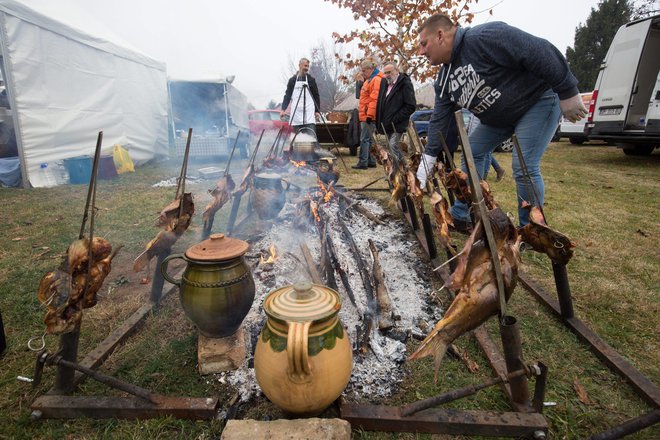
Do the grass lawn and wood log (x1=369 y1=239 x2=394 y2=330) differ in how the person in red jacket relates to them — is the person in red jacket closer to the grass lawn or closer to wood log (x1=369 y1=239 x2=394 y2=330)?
the grass lawn

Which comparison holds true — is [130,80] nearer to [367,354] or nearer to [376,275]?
[376,275]

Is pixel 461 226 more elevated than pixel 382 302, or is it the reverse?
pixel 461 226

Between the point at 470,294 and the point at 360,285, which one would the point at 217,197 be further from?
the point at 470,294

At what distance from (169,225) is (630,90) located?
1128 centimetres

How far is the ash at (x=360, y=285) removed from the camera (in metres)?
2.13

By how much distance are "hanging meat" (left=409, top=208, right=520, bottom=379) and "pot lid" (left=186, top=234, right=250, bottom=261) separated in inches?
46.2

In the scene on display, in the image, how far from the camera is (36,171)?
23.7ft

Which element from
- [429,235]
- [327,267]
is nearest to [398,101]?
[429,235]

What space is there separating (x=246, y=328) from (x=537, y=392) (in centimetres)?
185

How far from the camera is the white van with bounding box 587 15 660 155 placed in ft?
27.9

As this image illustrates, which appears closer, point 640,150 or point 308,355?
point 308,355

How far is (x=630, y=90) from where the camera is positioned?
8.69m

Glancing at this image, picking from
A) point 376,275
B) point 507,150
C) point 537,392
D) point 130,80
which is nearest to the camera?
point 537,392

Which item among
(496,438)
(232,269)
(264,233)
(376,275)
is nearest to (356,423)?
(496,438)
